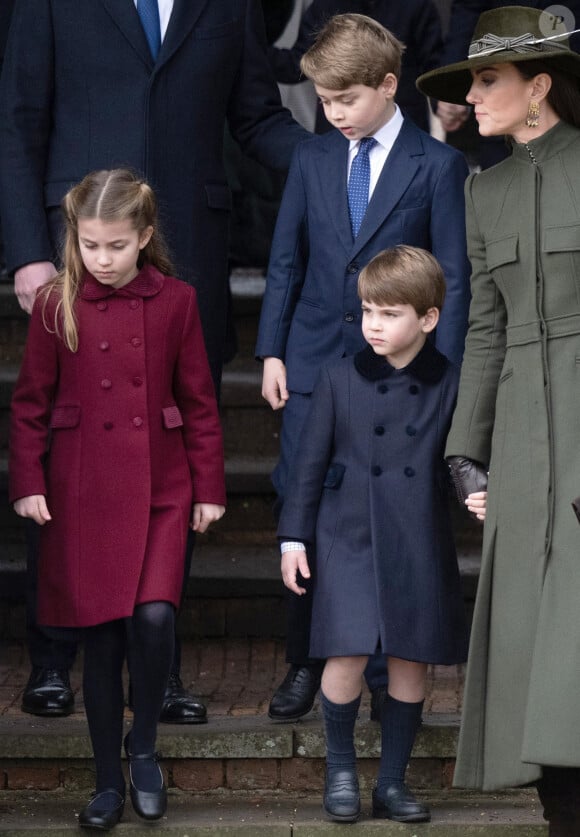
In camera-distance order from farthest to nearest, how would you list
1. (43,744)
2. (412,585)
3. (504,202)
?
1. (43,744)
2. (412,585)
3. (504,202)

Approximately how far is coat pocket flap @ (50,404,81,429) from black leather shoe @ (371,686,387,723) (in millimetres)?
1087

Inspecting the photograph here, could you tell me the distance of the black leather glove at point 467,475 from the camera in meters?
4.26

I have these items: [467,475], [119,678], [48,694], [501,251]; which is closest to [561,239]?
[501,251]

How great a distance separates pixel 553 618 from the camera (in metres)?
3.94

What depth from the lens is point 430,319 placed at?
450cm

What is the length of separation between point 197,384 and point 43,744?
107cm

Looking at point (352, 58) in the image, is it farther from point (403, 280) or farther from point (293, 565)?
point (293, 565)

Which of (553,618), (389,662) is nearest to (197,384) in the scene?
(389,662)

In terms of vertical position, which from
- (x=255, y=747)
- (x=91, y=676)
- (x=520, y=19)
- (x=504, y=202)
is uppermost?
(x=520, y=19)

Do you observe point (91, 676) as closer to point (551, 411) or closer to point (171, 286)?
point (171, 286)

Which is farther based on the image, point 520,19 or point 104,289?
point 104,289

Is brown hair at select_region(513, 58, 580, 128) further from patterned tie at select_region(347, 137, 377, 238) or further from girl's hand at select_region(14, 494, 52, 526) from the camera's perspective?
girl's hand at select_region(14, 494, 52, 526)

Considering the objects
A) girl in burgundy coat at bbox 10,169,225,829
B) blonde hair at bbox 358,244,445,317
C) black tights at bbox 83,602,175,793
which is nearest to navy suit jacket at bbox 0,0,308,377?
girl in burgundy coat at bbox 10,169,225,829

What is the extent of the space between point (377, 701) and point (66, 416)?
1145mm
